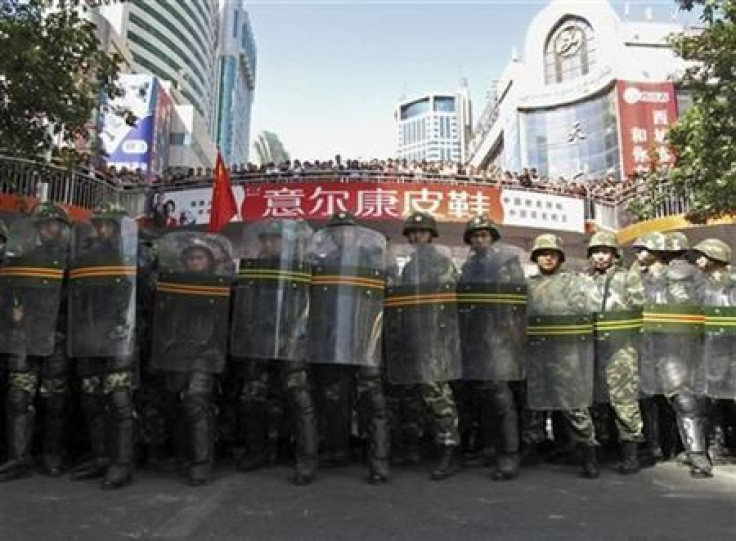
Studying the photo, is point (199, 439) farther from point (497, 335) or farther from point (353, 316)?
point (497, 335)

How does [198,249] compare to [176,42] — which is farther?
[176,42]

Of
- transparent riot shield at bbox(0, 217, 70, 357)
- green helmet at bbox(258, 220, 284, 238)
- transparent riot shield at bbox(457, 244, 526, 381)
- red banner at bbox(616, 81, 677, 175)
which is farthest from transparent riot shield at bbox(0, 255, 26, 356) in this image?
red banner at bbox(616, 81, 677, 175)

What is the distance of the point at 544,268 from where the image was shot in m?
5.75

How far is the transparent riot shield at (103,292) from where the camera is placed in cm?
501

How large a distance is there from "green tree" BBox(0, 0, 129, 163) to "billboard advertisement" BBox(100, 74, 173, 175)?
25726 mm

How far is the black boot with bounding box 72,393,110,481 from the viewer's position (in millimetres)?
5113

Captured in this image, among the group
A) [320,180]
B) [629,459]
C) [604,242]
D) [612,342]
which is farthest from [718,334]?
[320,180]

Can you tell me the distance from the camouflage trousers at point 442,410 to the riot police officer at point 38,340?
261cm

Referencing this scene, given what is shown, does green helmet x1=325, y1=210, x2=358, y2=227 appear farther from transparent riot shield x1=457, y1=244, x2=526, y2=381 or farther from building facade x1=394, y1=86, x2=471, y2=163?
building facade x1=394, y1=86, x2=471, y2=163

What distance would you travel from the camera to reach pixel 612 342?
5.63 metres

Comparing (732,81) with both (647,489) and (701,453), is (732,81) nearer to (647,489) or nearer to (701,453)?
(701,453)

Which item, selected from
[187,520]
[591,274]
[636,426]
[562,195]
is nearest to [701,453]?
[636,426]

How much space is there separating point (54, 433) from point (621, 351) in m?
4.25

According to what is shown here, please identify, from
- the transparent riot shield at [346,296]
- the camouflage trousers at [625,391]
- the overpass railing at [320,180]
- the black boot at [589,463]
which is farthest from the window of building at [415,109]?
the black boot at [589,463]
